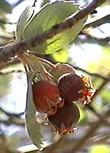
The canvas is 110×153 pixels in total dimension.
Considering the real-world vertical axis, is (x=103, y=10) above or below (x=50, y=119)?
above

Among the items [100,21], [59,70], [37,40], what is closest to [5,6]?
[100,21]

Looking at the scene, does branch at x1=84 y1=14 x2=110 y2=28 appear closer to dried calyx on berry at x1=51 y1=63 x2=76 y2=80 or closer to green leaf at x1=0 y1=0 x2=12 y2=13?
green leaf at x1=0 y1=0 x2=12 y2=13

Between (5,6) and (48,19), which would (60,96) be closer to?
(48,19)

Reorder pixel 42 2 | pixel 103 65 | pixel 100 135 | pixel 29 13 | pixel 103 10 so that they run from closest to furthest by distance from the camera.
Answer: pixel 29 13
pixel 42 2
pixel 103 10
pixel 100 135
pixel 103 65

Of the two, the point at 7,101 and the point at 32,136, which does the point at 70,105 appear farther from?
the point at 7,101

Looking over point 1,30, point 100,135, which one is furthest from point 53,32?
point 100,135

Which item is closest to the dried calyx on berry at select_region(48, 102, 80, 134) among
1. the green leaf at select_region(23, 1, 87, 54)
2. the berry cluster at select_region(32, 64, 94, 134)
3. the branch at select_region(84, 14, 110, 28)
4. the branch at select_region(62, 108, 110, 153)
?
the berry cluster at select_region(32, 64, 94, 134)
